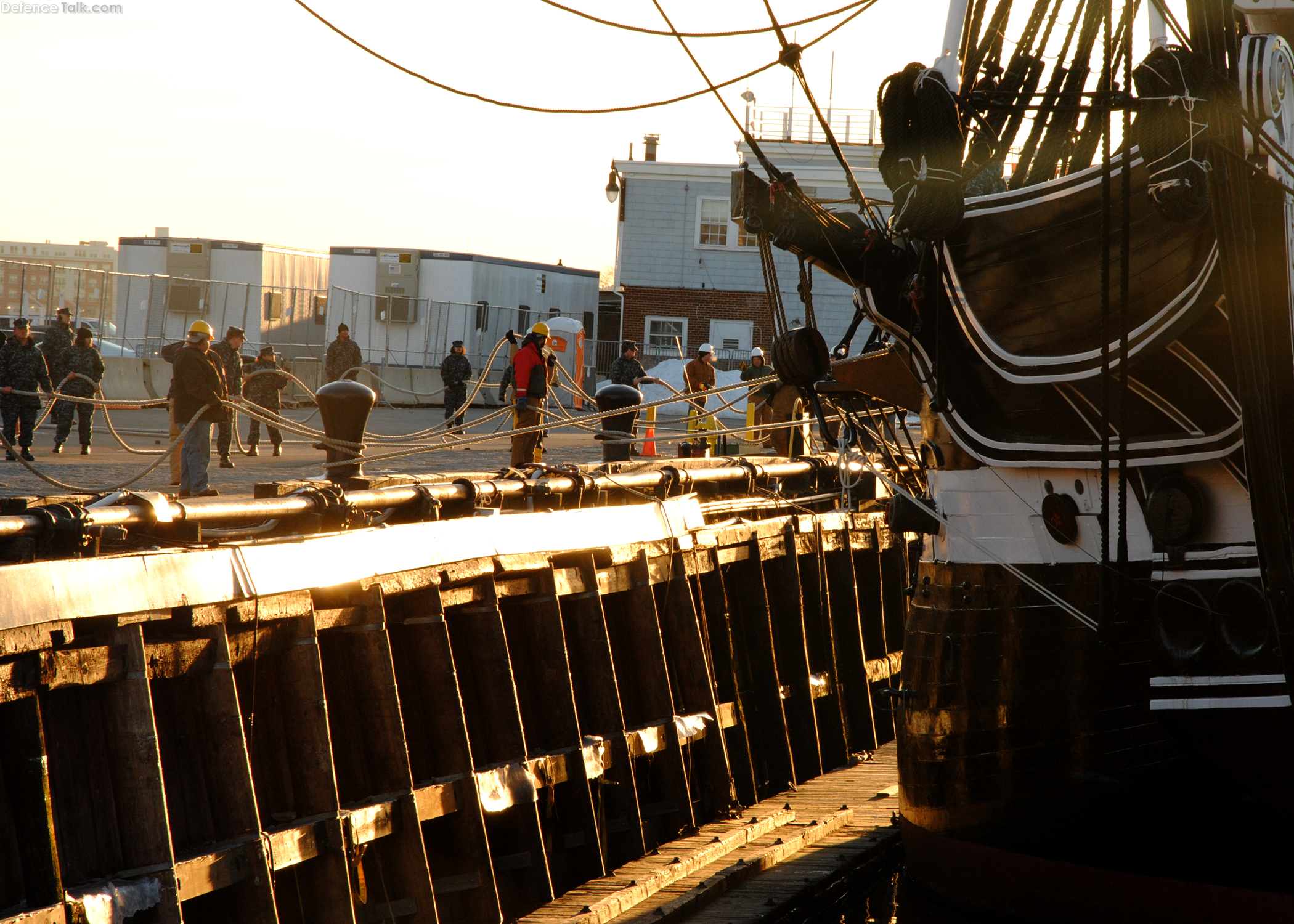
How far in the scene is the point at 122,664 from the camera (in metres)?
5.12

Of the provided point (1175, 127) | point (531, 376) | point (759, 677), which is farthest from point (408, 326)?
point (1175, 127)

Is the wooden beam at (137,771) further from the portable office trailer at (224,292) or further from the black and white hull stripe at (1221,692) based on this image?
the portable office trailer at (224,292)

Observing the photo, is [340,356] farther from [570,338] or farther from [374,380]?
[570,338]

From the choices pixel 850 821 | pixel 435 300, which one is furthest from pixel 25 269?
pixel 850 821

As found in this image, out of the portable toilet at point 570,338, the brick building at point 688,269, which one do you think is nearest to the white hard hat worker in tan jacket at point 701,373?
the portable toilet at point 570,338

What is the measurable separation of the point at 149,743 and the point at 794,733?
20.9 ft

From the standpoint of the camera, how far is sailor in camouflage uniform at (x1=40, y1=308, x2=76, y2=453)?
1691cm

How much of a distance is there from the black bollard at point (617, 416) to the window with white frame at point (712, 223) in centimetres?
2662

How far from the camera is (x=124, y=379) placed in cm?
2553

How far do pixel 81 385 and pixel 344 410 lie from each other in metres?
9.84

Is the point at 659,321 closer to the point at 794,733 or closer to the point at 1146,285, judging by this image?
the point at 794,733

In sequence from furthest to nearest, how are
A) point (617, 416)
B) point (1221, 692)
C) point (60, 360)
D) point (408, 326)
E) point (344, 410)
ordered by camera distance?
point (408, 326)
point (60, 360)
point (617, 416)
point (344, 410)
point (1221, 692)

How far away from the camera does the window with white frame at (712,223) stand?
38219mm

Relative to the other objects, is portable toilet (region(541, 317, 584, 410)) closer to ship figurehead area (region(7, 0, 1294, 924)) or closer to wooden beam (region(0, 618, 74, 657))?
ship figurehead area (region(7, 0, 1294, 924))
